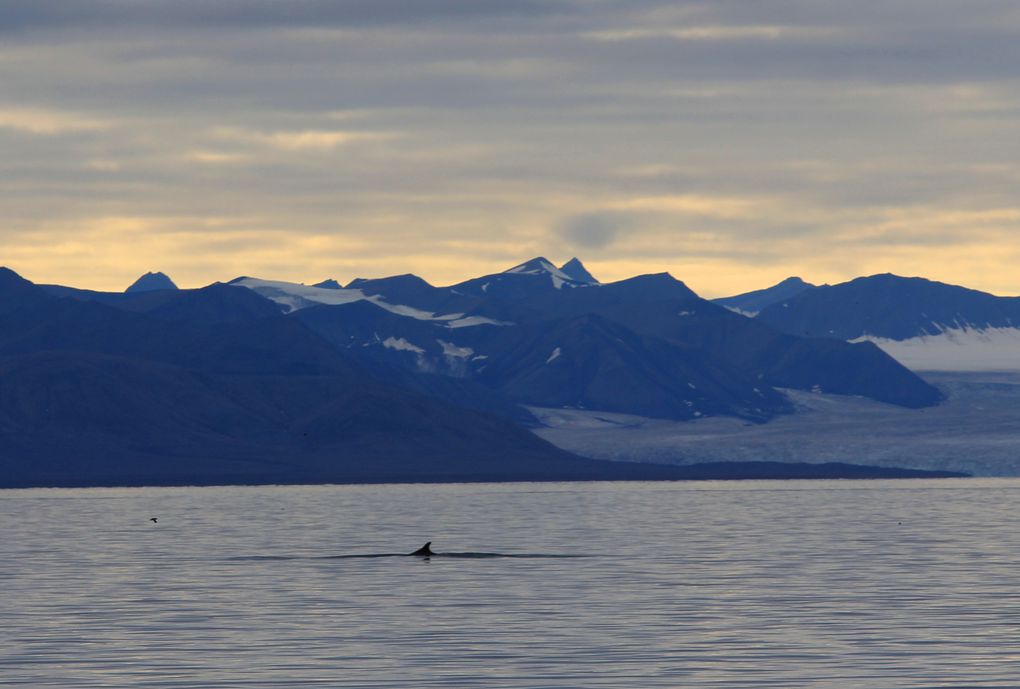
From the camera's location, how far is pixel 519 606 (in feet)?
217

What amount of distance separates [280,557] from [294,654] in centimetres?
4246

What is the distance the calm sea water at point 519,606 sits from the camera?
48.3 metres

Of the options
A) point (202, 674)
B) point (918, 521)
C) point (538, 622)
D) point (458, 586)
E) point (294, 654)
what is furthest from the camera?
point (918, 521)

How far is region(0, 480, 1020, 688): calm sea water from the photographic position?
158ft

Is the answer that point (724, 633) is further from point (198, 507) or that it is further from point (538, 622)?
point (198, 507)

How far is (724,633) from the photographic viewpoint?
184ft

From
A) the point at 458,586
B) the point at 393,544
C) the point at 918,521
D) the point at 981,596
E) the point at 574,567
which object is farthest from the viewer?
the point at 918,521

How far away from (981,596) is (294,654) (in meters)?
26.9

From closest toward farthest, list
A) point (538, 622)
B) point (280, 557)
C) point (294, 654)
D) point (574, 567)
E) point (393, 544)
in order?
point (294, 654) → point (538, 622) → point (574, 567) → point (280, 557) → point (393, 544)

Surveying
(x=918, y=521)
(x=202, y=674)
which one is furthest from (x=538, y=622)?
(x=918, y=521)

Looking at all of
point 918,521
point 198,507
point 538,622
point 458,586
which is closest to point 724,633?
point 538,622

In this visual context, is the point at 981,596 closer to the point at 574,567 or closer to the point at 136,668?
the point at 574,567

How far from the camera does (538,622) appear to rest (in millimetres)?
60438

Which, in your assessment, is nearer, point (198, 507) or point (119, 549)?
point (119, 549)
